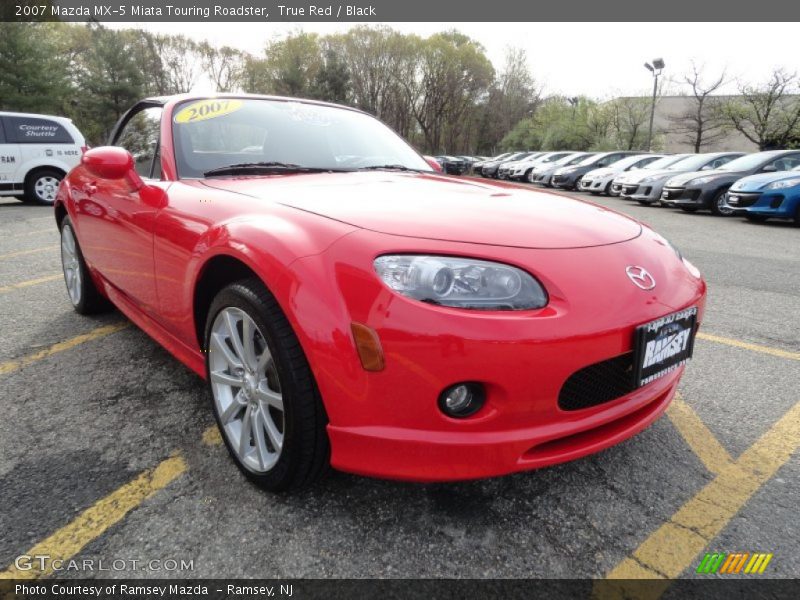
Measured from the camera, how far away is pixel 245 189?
75.5 inches

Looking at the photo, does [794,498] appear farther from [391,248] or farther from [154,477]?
[154,477]

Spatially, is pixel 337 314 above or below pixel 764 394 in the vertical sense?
above

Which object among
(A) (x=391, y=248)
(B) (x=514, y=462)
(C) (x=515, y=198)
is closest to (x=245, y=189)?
(A) (x=391, y=248)

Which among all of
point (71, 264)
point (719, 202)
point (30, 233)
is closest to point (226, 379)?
point (71, 264)

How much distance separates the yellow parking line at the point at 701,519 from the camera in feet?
4.49

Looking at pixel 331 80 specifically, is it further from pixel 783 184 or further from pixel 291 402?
pixel 291 402

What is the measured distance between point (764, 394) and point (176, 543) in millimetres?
2528

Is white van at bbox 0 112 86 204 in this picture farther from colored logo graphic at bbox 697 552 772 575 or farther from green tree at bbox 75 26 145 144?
green tree at bbox 75 26 145 144

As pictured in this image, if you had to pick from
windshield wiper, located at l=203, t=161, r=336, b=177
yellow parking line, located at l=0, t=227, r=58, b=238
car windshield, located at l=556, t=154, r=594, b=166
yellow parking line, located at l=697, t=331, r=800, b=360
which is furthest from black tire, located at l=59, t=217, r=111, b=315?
car windshield, located at l=556, t=154, r=594, b=166

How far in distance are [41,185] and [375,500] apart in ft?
36.1

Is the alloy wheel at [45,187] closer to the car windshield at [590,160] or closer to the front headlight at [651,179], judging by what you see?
the front headlight at [651,179]

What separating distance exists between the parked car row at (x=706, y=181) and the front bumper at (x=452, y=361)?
29.7 feet
